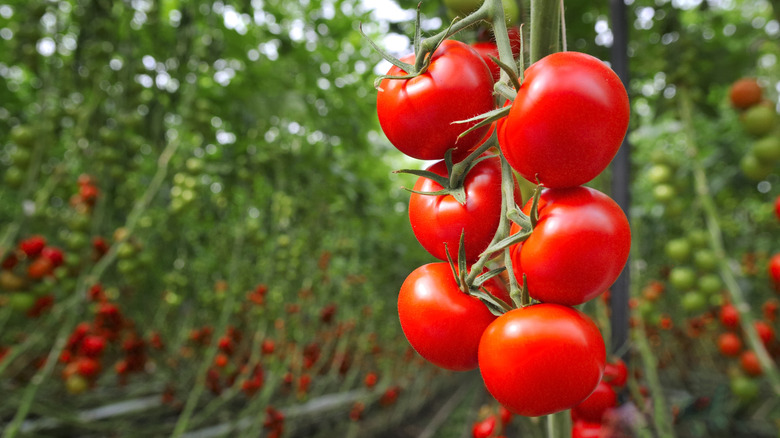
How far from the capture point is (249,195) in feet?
7.34

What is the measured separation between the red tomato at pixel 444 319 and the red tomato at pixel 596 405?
225 mm

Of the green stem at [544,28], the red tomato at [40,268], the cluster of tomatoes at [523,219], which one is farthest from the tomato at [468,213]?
the red tomato at [40,268]

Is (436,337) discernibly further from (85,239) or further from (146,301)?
(146,301)

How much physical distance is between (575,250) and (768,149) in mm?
1623

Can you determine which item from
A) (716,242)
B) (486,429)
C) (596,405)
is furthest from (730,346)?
(596,405)

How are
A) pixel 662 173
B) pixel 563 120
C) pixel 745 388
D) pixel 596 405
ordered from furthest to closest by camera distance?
pixel 662 173 → pixel 745 388 → pixel 596 405 → pixel 563 120

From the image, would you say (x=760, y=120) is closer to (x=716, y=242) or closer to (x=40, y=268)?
(x=716, y=242)

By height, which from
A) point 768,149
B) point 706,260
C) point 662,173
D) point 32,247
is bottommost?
point 706,260

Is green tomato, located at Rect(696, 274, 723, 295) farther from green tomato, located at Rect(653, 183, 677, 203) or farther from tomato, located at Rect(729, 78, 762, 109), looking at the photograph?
tomato, located at Rect(729, 78, 762, 109)

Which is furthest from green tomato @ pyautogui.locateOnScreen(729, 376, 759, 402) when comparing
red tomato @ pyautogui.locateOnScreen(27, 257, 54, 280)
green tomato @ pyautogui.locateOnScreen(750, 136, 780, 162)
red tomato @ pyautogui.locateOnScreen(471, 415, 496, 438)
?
red tomato @ pyautogui.locateOnScreen(27, 257, 54, 280)

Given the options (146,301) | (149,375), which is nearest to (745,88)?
(146,301)

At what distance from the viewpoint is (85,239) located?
1526mm

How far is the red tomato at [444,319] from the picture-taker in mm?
398

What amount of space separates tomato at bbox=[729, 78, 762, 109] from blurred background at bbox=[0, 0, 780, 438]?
48mm
